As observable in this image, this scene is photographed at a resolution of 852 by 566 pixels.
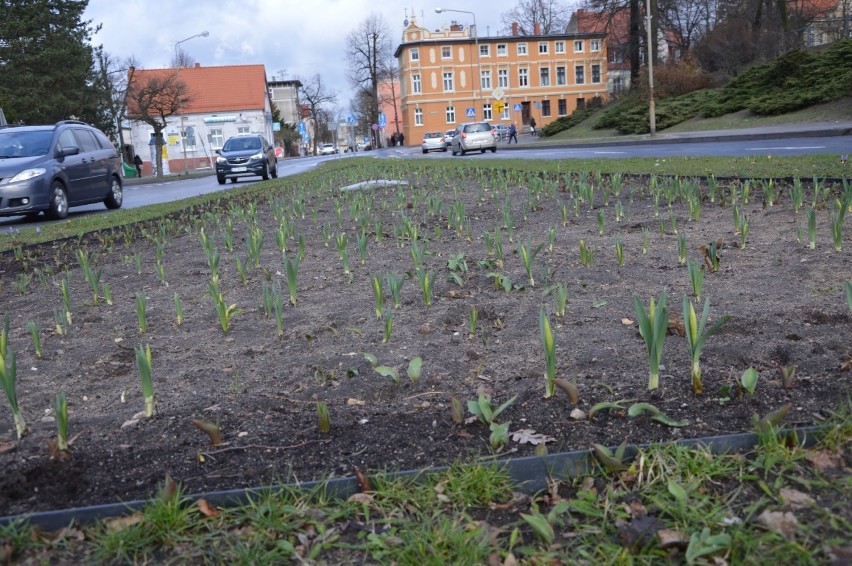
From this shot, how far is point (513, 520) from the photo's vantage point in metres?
2.02

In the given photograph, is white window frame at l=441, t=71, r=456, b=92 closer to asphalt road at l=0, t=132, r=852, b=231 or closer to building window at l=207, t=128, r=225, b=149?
building window at l=207, t=128, r=225, b=149

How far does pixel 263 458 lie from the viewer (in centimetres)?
240

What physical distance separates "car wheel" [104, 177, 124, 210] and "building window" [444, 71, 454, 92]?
7876 centimetres

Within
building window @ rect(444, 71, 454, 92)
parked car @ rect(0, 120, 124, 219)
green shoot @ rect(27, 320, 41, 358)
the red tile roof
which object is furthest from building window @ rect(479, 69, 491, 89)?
green shoot @ rect(27, 320, 41, 358)

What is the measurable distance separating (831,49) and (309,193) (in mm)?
28376

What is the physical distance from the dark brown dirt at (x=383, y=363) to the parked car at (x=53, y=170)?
8395 mm

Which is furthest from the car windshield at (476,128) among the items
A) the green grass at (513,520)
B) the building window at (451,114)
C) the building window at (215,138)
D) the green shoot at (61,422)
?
the building window at (451,114)

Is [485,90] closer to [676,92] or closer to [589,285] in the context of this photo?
[676,92]

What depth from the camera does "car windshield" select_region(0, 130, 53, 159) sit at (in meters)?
13.7

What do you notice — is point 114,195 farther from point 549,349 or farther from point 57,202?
point 549,349

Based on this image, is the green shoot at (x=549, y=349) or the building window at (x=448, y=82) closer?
the green shoot at (x=549, y=349)

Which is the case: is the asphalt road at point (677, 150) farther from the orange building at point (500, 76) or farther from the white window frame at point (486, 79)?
the white window frame at point (486, 79)

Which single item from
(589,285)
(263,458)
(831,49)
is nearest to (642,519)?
(263,458)

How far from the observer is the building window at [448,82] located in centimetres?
9194
